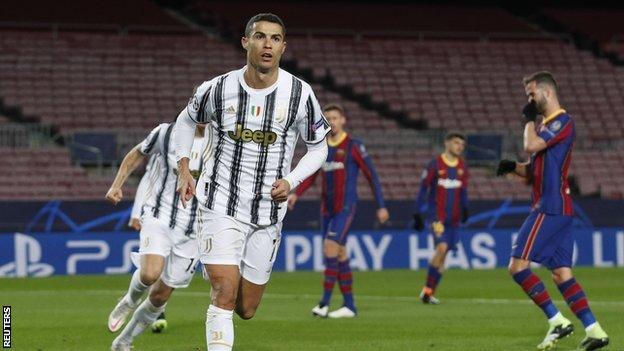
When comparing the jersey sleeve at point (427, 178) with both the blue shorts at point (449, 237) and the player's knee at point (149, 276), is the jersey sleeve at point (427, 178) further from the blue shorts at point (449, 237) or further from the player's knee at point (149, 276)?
the player's knee at point (149, 276)

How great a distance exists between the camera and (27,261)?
22469 millimetres

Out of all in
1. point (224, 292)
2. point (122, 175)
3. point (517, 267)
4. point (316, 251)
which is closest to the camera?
point (224, 292)

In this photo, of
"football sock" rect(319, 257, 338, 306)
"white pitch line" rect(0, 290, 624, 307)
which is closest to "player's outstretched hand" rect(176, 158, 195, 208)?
"football sock" rect(319, 257, 338, 306)

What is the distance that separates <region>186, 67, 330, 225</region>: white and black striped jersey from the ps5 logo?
46.5ft

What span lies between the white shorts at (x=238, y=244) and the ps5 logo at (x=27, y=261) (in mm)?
14106

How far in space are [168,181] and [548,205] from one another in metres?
3.19

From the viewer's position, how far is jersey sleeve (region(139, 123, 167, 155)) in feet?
36.8

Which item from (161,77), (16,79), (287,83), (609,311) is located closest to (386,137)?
(161,77)

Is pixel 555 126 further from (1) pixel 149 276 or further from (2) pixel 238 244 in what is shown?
(2) pixel 238 244

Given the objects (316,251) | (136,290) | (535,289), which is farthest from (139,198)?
(316,251)

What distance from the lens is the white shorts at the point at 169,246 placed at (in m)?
11.3

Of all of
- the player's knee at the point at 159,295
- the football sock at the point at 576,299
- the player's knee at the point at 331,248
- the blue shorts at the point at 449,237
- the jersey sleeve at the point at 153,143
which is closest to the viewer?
the player's knee at the point at 159,295

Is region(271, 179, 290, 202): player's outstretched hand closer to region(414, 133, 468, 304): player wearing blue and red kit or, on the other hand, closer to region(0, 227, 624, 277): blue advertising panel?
region(414, 133, 468, 304): player wearing blue and red kit

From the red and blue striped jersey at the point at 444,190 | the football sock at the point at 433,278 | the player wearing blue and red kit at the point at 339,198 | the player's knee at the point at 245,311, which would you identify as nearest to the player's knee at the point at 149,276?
the player's knee at the point at 245,311
